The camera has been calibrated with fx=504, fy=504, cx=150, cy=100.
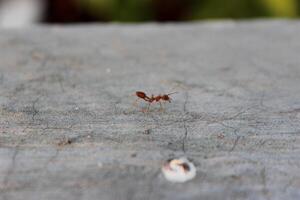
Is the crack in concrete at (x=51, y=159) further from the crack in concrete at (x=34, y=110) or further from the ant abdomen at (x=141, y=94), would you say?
the ant abdomen at (x=141, y=94)

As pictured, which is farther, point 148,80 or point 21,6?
point 21,6

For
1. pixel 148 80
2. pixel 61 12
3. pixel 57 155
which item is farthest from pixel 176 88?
pixel 61 12

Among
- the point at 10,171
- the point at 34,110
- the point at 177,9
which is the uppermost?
the point at 177,9

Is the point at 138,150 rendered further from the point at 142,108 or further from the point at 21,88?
the point at 21,88

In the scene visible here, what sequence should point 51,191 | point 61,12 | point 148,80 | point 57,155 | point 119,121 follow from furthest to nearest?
1. point 61,12
2. point 148,80
3. point 119,121
4. point 57,155
5. point 51,191

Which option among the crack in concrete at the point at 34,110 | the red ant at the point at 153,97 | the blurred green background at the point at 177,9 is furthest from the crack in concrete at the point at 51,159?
the blurred green background at the point at 177,9

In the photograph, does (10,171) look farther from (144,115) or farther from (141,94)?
(141,94)

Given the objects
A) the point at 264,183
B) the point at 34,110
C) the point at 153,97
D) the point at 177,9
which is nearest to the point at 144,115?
the point at 153,97

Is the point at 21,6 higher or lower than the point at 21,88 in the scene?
higher
